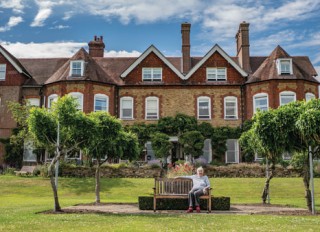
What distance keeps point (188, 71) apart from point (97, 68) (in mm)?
7638

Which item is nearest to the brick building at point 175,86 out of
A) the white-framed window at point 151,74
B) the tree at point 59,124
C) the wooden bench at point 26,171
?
the white-framed window at point 151,74

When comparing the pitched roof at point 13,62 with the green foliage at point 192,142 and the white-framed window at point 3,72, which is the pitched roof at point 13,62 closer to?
the white-framed window at point 3,72

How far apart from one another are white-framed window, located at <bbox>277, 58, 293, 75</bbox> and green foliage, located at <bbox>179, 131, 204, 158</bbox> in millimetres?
8398

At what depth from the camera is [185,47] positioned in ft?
116

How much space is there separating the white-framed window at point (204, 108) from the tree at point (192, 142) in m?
2.77

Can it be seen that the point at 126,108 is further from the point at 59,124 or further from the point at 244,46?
the point at 59,124

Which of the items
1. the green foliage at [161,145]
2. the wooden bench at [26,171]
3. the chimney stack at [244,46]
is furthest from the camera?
the chimney stack at [244,46]

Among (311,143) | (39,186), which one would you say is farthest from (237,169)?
(311,143)

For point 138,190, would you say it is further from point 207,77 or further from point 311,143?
point 207,77

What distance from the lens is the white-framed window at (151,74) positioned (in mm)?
34531

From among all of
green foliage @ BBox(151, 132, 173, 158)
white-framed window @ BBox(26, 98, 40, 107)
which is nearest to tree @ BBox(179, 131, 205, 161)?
green foliage @ BBox(151, 132, 173, 158)

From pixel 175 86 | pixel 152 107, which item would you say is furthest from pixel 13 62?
pixel 175 86

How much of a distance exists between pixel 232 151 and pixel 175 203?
19218 mm

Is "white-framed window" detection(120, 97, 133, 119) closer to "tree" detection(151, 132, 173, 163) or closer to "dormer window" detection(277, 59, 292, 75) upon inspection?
"tree" detection(151, 132, 173, 163)
